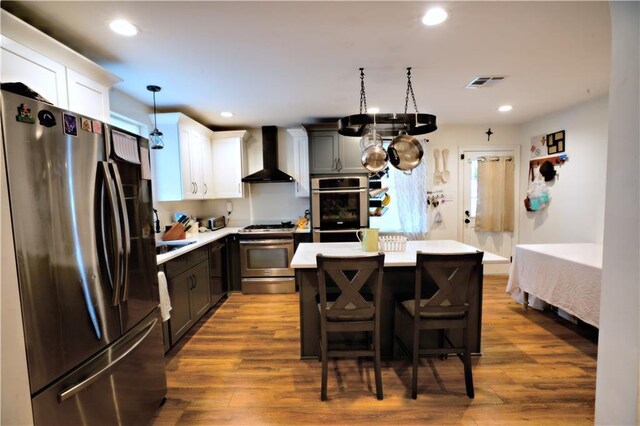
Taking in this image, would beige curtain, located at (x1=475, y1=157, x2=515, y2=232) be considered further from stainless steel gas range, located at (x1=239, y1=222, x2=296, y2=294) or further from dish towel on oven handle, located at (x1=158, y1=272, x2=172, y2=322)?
dish towel on oven handle, located at (x1=158, y1=272, x2=172, y2=322)

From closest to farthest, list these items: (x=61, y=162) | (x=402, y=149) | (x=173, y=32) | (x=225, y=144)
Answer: (x=61, y=162) < (x=173, y=32) < (x=402, y=149) < (x=225, y=144)

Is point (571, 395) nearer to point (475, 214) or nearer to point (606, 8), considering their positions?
point (606, 8)

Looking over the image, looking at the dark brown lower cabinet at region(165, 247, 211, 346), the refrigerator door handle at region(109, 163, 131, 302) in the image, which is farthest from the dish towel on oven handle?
the refrigerator door handle at region(109, 163, 131, 302)

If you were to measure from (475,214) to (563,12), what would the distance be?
134 inches

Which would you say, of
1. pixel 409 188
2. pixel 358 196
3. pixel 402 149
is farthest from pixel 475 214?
pixel 402 149

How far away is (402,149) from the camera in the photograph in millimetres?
2422

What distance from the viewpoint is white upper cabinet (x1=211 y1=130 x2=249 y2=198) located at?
167 inches

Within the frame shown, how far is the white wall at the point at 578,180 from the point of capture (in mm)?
3291

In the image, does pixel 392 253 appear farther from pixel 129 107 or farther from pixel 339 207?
pixel 129 107

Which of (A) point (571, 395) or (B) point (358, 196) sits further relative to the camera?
(B) point (358, 196)

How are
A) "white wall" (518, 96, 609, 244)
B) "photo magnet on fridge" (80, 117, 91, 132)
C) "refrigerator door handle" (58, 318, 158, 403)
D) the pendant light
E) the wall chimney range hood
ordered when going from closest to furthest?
"refrigerator door handle" (58, 318, 158, 403) → "photo magnet on fridge" (80, 117, 91, 132) → the pendant light → "white wall" (518, 96, 609, 244) → the wall chimney range hood

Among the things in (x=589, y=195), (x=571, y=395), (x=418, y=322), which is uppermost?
(x=589, y=195)

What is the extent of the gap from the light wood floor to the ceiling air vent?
2.47 metres

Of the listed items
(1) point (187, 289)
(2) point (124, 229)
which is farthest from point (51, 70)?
(1) point (187, 289)
